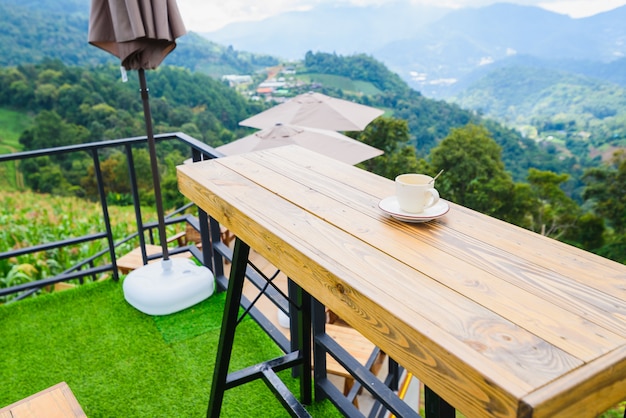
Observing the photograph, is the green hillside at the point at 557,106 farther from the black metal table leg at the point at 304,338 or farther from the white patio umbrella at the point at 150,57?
the black metal table leg at the point at 304,338

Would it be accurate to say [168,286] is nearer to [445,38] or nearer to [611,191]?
[611,191]

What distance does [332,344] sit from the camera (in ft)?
5.14

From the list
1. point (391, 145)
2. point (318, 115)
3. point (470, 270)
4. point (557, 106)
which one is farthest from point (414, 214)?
point (557, 106)

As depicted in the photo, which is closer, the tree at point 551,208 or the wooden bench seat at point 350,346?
the wooden bench seat at point 350,346


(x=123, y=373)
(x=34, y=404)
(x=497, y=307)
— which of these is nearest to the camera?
(x=497, y=307)

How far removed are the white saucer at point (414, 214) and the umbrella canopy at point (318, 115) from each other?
526 cm

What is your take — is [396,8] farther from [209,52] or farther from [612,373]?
[612,373]

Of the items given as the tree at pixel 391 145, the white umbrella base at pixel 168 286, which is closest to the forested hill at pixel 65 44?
the tree at pixel 391 145

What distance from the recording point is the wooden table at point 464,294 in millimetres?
483

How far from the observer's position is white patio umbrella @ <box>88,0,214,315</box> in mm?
1962

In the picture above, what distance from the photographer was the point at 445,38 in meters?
62.2

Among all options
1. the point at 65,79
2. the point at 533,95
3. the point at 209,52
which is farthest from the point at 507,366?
the point at 533,95

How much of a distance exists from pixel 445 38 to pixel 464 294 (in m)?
68.1

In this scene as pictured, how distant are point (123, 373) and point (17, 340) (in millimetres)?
639
